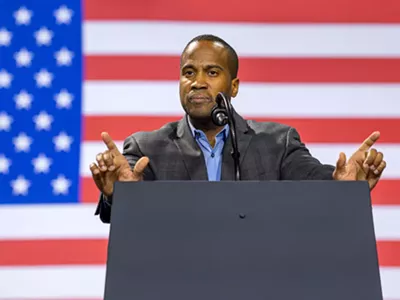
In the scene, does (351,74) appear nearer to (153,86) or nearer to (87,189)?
(153,86)

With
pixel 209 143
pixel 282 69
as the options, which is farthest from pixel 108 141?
pixel 282 69

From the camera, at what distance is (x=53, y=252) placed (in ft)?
8.45

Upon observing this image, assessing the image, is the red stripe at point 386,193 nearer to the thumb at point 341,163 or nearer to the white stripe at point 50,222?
the white stripe at point 50,222

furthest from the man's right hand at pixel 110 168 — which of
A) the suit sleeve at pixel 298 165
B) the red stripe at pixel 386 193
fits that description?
the red stripe at pixel 386 193

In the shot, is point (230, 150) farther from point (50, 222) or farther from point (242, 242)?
point (50, 222)

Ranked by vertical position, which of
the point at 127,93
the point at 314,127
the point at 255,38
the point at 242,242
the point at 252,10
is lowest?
the point at 242,242

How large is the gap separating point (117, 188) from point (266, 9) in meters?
1.84

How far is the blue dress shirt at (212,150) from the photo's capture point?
5.62 feet

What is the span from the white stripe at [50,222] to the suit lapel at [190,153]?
95 centimetres

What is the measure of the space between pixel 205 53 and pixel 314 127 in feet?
3.37

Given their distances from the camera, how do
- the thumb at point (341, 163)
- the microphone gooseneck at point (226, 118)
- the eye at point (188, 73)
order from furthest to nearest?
1. the eye at point (188, 73)
2. the thumb at point (341, 163)
3. the microphone gooseneck at point (226, 118)

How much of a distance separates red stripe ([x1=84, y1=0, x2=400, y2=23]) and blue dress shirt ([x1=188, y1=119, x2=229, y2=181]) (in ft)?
3.27

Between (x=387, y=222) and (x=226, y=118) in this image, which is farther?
(x=387, y=222)

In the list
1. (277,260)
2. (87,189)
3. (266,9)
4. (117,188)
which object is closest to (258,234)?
(277,260)
